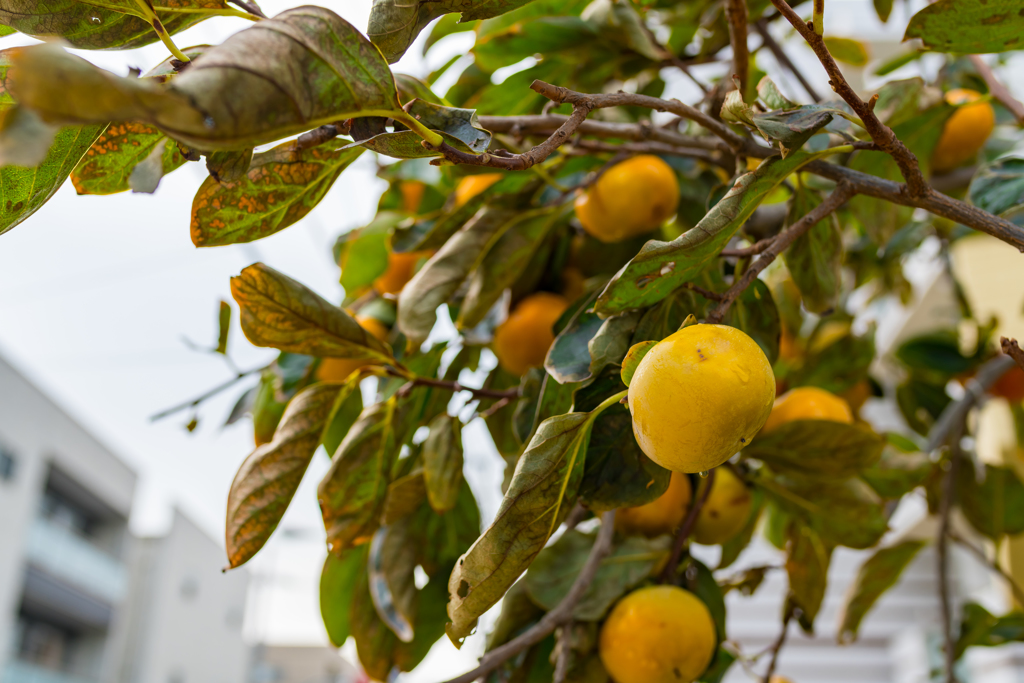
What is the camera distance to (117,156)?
0.43m

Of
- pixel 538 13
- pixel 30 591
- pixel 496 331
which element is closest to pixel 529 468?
pixel 496 331

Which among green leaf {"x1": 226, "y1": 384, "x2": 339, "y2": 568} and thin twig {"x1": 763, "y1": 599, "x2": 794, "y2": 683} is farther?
thin twig {"x1": 763, "y1": 599, "x2": 794, "y2": 683}

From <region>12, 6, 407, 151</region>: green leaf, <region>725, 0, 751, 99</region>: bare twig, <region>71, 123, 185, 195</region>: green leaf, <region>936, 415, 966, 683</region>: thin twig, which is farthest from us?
<region>936, 415, 966, 683</region>: thin twig

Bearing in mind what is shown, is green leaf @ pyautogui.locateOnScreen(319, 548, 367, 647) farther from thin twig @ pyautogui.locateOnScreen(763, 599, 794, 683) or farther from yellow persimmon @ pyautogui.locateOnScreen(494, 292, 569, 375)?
thin twig @ pyautogui.locateOnScreen(763, 599, 794, 683)

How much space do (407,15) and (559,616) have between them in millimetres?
397

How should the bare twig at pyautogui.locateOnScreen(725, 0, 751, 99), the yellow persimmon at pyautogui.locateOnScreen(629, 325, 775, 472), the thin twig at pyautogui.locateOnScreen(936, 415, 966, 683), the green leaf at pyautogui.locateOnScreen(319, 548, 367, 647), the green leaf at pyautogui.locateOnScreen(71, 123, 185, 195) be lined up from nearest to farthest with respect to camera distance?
1. the yellow persimmon at pyautogui.locateOnScreen(629, 325, 775, 472)
2. the green leaf at pyautogui.locateOnScreen(71, 123, 185, 195)
3. the bare twig at pyautogui.locateOnScreen(725, 0, 751, 99)
4. the green leaf at pyautogui.locateOnScreen(319, 548, 367, 647)
5. the thin twig at pyautogui.locateOnScreen(936, 415, 966, 683)

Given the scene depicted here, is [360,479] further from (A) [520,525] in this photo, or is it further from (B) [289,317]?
(A) [520,525]

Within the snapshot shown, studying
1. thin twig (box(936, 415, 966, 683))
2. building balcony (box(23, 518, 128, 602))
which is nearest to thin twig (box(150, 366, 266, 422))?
thin twig (box(936, 415, 966, 683))

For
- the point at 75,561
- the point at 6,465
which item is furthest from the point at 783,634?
the point at 75,561

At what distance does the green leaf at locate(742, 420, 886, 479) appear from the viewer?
0.56 m

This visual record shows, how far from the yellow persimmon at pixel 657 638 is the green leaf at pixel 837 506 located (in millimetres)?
145

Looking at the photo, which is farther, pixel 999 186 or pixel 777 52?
pixel 777 52

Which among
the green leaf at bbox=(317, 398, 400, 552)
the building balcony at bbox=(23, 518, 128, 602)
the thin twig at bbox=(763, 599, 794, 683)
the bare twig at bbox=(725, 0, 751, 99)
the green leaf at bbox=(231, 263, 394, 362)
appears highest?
the bare twig at bbox=(725, 0, 751, 99)

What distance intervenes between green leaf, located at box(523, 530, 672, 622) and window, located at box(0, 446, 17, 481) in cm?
1088
